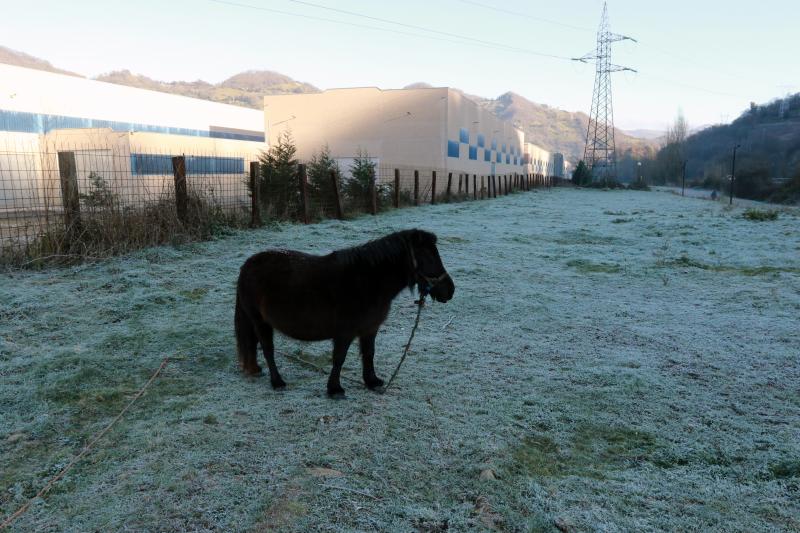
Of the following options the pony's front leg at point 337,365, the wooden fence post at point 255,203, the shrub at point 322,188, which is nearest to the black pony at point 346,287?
the pony's front leg at point 337,365

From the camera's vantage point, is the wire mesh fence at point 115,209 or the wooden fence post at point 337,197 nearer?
the wire mesh fence at point 115,209

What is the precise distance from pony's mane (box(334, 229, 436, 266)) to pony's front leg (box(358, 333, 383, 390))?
493mm

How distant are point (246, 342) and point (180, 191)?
6.06 meters

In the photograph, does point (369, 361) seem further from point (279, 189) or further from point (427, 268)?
point (279, 189)

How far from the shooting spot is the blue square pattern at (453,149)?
116 feet

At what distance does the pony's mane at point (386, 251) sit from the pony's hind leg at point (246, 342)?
86 cm

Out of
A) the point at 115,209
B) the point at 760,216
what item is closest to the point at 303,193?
the point at 115,209

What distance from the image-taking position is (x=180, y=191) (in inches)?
334

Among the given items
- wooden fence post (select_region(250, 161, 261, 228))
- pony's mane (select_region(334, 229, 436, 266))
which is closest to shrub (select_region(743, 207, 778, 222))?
wooden fence post (select_region(250, 161, 261, 228))

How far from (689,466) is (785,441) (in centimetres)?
63

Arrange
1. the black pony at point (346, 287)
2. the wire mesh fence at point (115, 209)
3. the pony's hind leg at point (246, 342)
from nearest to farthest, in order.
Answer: the black pony at point (346, 287)
the pony's hind leg at point (246, 342)
the wire mesh fence at point (115, 209)

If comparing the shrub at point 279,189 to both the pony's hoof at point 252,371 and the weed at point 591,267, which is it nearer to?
the weed at point 591,267

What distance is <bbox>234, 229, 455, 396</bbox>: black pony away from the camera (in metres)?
2.94

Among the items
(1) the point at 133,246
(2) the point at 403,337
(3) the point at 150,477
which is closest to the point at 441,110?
(1) the point at 133,246
